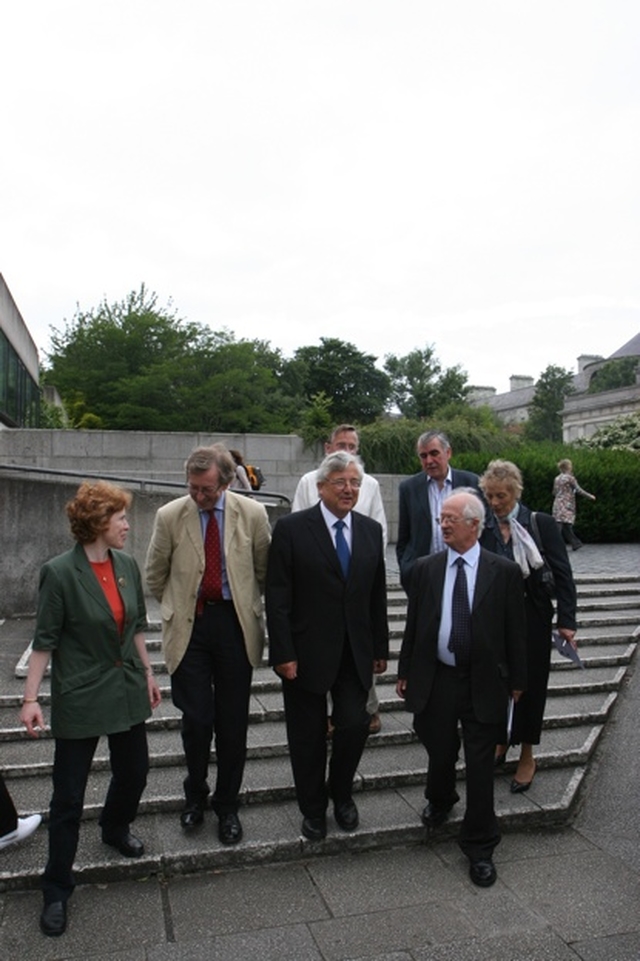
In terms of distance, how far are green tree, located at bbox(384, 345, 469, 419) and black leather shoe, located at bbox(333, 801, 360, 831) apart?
35.6 meters

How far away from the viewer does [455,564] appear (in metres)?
4.25

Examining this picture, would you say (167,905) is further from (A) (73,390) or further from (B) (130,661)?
(A) (73,390)

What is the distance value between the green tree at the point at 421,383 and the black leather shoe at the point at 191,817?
35784 millimetres

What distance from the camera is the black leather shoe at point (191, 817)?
4285 mm

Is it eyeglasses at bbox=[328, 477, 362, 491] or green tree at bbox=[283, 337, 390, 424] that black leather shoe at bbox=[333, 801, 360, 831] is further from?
green tree at bbox=[283, 337, 390, 424]

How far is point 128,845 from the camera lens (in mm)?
3986

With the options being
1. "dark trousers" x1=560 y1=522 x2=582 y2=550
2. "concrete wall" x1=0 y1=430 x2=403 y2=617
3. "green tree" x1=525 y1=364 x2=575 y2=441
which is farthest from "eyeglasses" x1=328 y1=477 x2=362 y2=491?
"green tree" x1=525 y1=364 x2=575 y2=441

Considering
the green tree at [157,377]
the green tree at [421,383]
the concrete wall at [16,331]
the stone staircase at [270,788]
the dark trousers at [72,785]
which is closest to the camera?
the dark trousers at [72,785]

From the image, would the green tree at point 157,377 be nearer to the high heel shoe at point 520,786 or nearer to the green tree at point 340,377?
the green tree at point 340,377

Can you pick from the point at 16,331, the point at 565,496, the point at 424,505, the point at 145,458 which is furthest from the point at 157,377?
the point at 424,505

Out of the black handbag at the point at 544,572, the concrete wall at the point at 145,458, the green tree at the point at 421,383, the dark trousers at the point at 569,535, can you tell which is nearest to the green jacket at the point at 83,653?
the black handbag at the point at 544,572

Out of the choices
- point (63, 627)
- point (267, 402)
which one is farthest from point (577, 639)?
point (267, 402)

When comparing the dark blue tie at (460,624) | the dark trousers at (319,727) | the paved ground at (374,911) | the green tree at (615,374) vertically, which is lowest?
the paved ground at (374,911)

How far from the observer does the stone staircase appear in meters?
4.04
